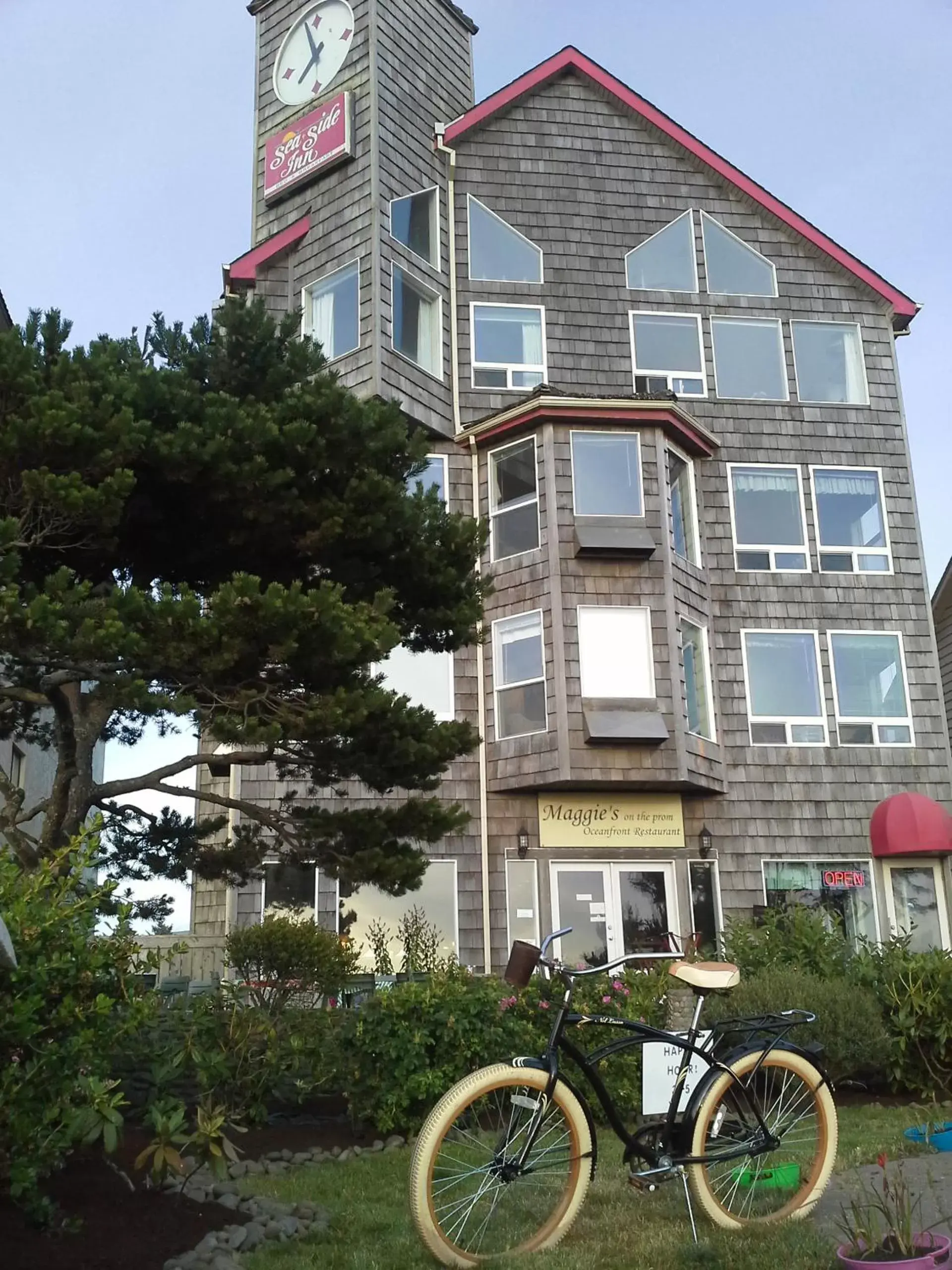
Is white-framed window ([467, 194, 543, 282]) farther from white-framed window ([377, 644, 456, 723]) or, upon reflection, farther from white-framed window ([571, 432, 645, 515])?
white-framed window ([377, 644, 456, 723])

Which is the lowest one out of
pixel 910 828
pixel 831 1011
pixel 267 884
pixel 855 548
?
pixel 831 1011

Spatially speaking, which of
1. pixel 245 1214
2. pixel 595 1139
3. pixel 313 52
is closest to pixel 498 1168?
pixel 595 1139

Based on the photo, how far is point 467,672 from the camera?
54.9 ft

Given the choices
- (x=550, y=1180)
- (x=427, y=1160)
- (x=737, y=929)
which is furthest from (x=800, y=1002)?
(x=427, y=1160)

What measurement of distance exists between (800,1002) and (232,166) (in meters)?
16.2

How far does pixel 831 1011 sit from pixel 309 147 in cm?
1448

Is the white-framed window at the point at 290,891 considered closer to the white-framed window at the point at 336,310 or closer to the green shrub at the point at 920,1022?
the white-framed window at the point at 336,310

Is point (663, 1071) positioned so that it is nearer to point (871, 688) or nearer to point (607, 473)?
point (607, 473)

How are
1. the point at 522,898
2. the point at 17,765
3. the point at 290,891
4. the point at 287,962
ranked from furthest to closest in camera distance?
the point at 17,765
the point at 522,898
the point at 290,891
the point at 287,962

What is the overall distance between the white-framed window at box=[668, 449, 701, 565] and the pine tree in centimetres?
786

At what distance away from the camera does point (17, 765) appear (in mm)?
17547

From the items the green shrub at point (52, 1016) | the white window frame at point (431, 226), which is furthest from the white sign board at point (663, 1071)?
the white window frame at point (431, 226)

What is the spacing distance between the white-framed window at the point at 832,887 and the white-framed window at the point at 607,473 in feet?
17.4

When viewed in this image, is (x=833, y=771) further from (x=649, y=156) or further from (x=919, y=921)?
(x=649, y=156)
